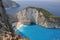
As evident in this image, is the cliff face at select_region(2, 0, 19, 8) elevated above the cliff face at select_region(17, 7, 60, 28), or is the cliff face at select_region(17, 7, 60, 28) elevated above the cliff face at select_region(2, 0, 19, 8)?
the cliff face at select_region(17, 7, 60, 28)

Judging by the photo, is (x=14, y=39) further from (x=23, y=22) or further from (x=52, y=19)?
(x=23, y=22)

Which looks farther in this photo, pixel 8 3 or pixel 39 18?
pixel 8 3

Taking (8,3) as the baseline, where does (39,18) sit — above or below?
above

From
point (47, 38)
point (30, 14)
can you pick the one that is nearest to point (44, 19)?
point (30, 14)

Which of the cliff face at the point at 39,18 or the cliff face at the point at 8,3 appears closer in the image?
the cliff face at the point at 39,18

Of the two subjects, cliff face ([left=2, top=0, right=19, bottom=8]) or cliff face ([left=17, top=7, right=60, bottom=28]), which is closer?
cliff face ([left=17, top=7, right=60, bottom=28])

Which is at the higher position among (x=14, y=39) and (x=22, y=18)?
(x=14, y=39)

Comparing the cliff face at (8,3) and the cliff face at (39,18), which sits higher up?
the cliff face at (39,18)

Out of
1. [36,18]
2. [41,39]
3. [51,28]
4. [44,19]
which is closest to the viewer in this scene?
[41,39]
